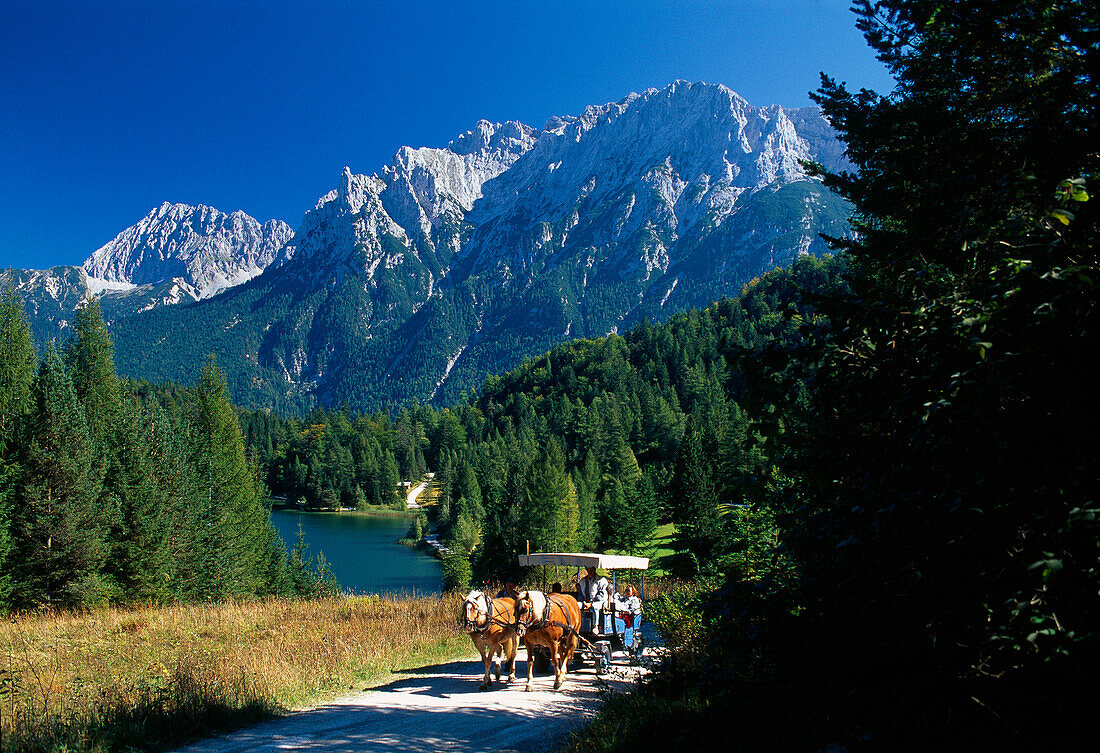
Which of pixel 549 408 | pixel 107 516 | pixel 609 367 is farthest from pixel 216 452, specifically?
pixel 609 367

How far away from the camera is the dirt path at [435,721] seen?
834 cm

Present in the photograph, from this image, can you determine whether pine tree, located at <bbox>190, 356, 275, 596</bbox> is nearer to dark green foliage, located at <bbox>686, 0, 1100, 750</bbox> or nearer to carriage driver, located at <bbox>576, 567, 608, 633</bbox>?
carriage driver, located at <bbox>576, 567, 608, 633</bbox>

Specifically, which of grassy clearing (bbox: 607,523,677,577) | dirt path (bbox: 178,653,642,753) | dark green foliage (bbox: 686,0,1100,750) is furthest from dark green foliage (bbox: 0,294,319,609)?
dark green foliage (bbox: 686,0,1100,750)

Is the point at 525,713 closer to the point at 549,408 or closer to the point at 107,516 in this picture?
the point at 107,516

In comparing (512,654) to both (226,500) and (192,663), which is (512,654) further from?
(226,500)

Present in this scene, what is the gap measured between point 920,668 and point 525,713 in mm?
8004

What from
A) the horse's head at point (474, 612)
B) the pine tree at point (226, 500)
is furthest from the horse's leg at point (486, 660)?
the pine tree at point (226, 500)

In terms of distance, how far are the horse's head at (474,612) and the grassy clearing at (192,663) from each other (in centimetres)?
285

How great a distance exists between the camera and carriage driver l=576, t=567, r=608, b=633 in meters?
14.8

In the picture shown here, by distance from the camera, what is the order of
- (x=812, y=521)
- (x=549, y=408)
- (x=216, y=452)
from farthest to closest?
(x=549, y=408)
(x=216, y=452)
(x=812, y=521)

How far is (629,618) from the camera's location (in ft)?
48.3

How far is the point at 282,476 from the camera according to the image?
136250 millimetres

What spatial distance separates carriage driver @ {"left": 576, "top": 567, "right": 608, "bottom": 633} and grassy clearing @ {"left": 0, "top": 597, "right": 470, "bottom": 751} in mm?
3632

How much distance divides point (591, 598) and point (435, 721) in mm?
6228
